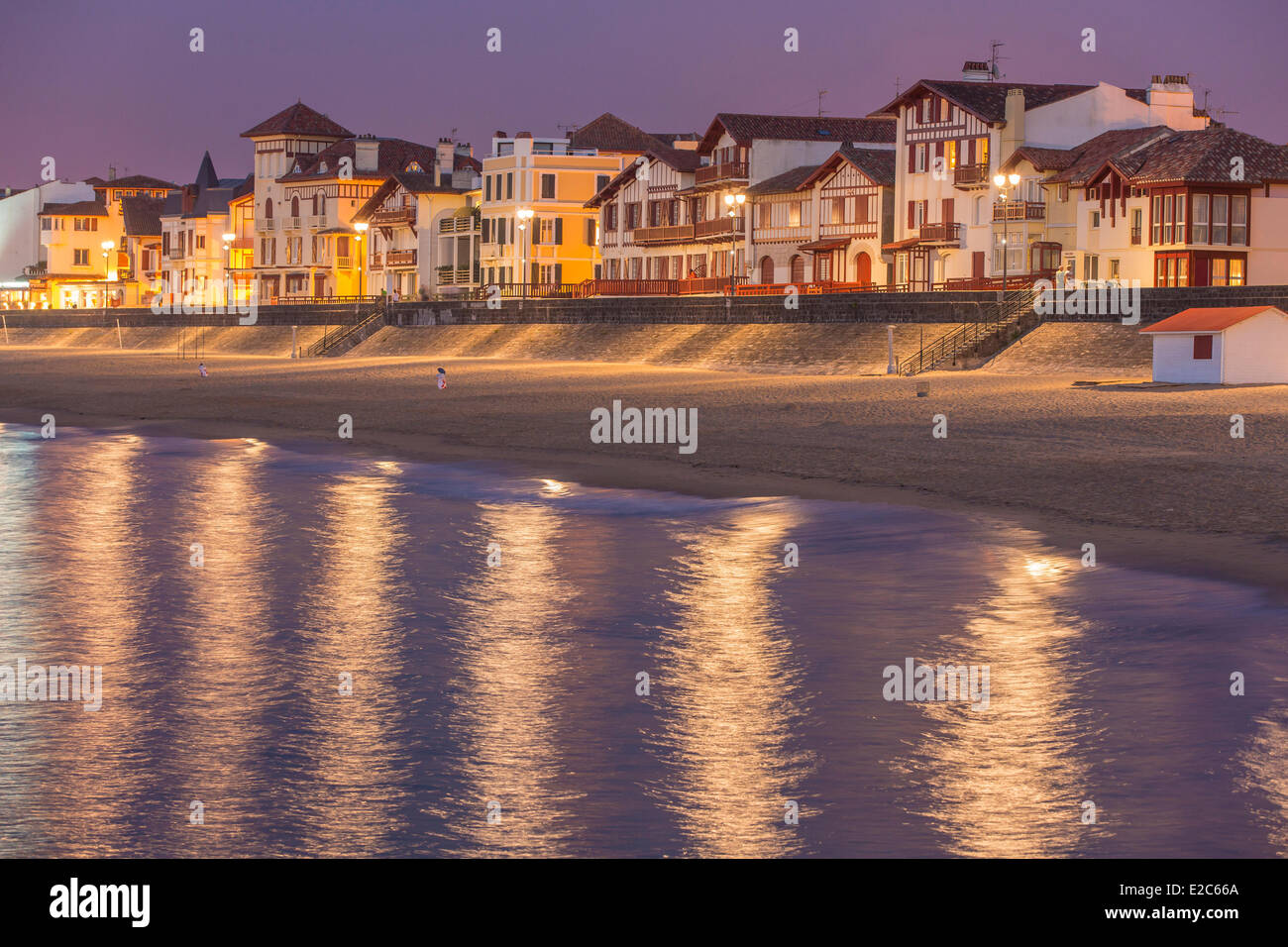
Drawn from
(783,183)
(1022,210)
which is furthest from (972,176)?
(783,183)

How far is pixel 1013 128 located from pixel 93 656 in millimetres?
62815

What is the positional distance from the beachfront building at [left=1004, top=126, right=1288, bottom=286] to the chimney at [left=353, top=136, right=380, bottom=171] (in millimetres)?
58389

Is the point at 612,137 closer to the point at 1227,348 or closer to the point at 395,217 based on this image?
the point at 395,217

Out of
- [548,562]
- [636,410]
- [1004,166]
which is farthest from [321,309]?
[548,562]

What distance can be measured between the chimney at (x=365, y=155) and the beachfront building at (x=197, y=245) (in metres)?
14.3

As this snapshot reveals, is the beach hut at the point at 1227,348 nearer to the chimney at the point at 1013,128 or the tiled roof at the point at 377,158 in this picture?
the chimney at the point at 1013,128

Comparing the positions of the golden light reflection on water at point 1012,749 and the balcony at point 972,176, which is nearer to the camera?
the golden light reflection on water at point 1012,749

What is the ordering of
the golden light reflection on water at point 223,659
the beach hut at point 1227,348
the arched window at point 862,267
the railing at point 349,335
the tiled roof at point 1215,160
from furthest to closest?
the arched window at point 862,267 < the railing at point 349,335 < the tiled roof at point 1215,160 < the beach hut at point 1227,348 < the golden light reflection on water at point 223,659

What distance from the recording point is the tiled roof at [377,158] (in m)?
112

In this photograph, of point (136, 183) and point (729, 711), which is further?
point (136, 183)

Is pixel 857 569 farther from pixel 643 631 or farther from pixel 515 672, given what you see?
pixel 515 672

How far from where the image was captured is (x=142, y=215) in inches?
5630

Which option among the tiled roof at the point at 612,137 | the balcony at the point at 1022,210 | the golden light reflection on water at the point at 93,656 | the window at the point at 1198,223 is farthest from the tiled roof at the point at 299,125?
the golden light reflection on water at the point at 93,656

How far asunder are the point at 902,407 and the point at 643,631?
22.6 meters
